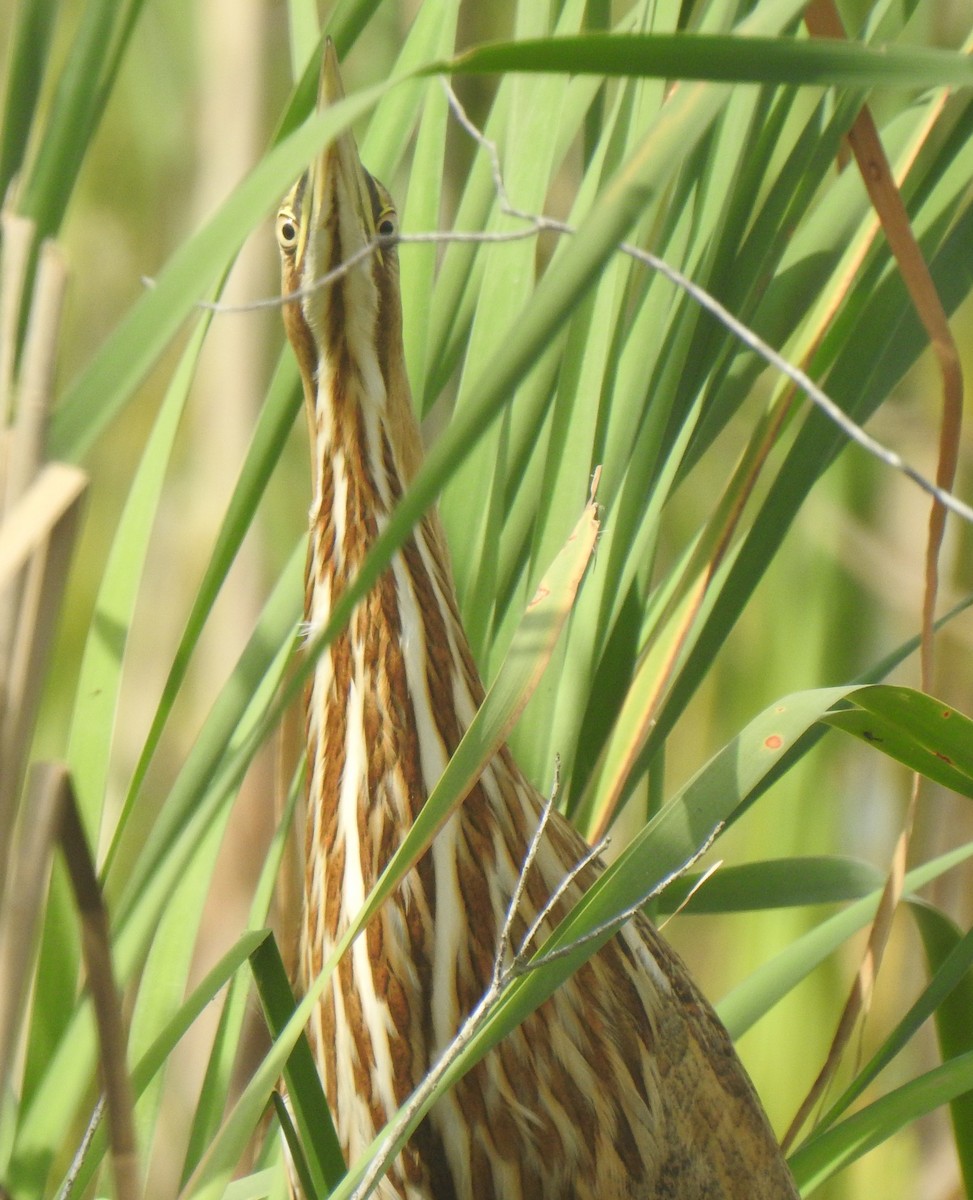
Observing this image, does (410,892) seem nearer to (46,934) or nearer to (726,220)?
(46,934)

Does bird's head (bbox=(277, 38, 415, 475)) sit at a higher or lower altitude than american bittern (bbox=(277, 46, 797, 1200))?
higher

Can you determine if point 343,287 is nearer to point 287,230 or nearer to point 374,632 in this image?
point 287,230

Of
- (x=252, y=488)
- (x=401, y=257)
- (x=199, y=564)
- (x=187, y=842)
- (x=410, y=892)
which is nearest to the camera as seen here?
(x=187, y=842)

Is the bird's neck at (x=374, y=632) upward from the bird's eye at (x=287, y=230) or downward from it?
downward

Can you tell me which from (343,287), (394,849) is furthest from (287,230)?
(394,849)

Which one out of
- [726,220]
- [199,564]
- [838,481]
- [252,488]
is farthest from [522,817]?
[199,564]

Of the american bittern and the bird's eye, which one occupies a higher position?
the bird's eye

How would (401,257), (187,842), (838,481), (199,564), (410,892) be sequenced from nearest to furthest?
(187,842), (410,892), (401,257), (838,481), (199,564)
